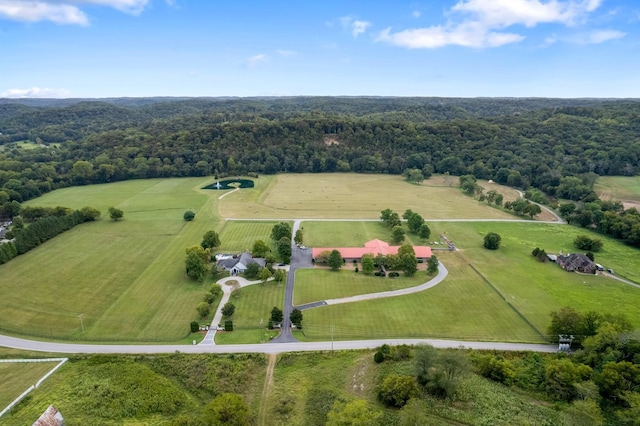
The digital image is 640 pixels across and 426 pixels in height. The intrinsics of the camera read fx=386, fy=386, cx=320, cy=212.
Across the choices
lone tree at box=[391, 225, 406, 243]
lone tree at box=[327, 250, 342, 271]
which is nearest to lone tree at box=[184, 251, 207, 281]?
lone tree at box=[327, 250, 342, 271]

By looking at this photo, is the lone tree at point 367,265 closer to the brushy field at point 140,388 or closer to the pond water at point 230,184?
the brushy field at point 140,388

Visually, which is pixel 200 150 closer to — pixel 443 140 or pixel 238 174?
pixel 238 174

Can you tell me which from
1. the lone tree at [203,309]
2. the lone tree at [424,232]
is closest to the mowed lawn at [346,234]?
the lone tree at [424,232]

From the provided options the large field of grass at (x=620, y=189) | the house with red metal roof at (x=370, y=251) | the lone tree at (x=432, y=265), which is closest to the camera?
the lone tree at (x=432, y=265)

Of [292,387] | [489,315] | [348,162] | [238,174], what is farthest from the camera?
[348,162]

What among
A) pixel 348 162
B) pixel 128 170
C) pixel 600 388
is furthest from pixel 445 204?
pixel 128 170

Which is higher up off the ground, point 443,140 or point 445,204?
point 443,140
